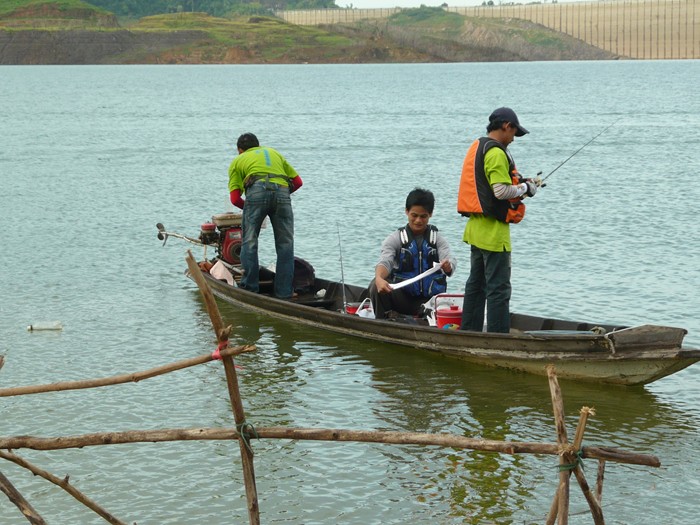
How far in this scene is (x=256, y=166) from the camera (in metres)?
13.0

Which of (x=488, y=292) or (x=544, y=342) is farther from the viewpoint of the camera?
(x=488, y=292)

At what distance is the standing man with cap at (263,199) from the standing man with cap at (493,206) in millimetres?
3215

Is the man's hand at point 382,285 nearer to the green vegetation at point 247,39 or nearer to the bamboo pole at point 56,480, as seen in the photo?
the bamboo pole at point 56,480

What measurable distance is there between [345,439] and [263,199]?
24.7 feet

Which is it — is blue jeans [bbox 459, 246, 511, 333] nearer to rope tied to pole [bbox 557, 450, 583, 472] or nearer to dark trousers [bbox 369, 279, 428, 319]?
dark trousers [bbox 369, 279, 428, 319]

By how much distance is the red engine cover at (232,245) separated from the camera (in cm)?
1473

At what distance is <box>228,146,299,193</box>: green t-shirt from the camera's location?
13.0 m

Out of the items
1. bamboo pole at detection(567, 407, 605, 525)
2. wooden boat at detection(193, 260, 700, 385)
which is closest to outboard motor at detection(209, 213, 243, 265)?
wooden boat at detection(193, 260, 700, 385)

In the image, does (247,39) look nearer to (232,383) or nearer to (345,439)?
(232,383)

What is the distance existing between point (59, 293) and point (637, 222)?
11510 mm

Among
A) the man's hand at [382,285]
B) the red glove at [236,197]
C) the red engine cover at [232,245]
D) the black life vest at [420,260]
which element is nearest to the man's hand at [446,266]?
the black life vest at [420,260]

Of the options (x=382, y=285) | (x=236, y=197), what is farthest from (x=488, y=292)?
(x=236, y=197)

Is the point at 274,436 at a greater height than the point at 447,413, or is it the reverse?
the point at 274,436

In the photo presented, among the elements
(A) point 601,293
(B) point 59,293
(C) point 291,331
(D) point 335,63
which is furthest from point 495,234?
(D) point 335,63
